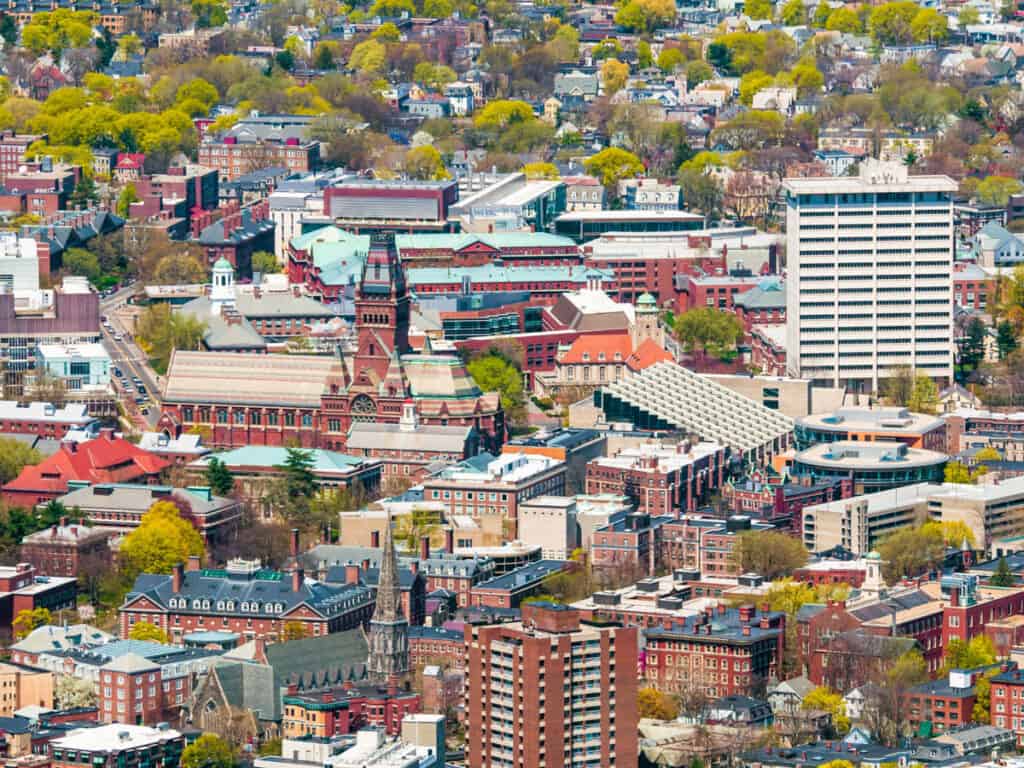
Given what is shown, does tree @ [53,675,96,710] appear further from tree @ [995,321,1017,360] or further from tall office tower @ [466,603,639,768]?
tree @ [995,321,1017,360]

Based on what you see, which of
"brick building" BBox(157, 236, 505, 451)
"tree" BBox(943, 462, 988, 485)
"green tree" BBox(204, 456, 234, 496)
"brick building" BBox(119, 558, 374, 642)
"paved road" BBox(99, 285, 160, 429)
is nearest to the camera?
"brick building" BBox(119, 558, 374, 642)

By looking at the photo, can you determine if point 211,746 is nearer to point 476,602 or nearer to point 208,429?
point 476,602

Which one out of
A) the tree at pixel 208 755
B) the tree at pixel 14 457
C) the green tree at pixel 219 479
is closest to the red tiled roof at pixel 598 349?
the green tree at pixel 219 479

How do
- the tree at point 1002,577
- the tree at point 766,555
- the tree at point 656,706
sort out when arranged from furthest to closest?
the tree at point 766,555 → the tree at point 1002,577 → the tree at point 656,706

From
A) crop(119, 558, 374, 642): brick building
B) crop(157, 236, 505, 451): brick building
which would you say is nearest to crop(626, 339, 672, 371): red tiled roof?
crop(157, 236, 505, 451): brick building

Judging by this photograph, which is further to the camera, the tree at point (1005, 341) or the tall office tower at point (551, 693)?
the tree at point (1005, 341)

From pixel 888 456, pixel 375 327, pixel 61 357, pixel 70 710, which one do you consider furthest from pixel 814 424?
pixel 70 710

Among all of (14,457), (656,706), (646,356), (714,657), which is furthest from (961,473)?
(14,457)

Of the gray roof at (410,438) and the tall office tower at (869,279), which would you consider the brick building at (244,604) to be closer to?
the gray roof at (410,438)
